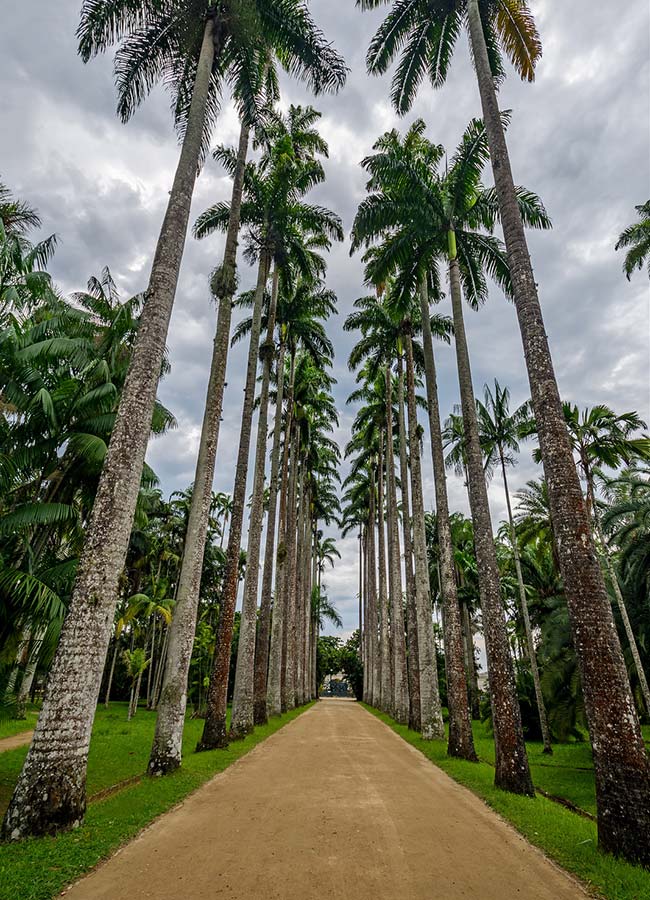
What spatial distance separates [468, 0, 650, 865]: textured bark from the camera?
5.14 meters

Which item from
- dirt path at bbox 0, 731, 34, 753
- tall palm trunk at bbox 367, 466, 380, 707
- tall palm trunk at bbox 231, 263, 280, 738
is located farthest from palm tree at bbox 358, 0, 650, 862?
tall palm trunk at bbox 367, 466, 380, 707

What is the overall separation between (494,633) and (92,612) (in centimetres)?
782

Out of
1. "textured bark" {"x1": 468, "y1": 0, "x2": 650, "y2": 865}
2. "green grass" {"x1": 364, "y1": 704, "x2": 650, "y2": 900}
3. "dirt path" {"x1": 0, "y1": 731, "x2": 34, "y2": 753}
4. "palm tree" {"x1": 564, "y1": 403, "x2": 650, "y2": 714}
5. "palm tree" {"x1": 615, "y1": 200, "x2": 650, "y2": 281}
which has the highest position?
"palm tree" {"x1": 615, "y1": 200, "x2": 650, "y2": 281}

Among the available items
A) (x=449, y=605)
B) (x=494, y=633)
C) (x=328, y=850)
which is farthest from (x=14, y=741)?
(x=494, y=633)

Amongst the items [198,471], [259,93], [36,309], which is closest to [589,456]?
[198,471]

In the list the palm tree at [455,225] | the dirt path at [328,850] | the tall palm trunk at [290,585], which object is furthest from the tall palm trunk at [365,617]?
the dirt path at [328,850]

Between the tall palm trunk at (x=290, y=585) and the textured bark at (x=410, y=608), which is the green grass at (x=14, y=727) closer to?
the tall palm trunk at (x=290, y=585)

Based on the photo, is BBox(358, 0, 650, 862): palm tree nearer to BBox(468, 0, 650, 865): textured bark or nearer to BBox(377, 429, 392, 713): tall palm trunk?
BBox(468, 0, 650, 865): textured bark

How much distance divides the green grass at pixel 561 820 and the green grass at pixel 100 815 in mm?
4946

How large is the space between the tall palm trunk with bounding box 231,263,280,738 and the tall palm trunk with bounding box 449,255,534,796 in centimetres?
835

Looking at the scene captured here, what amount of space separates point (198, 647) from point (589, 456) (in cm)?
2738

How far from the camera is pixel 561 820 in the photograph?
6742 millimetres

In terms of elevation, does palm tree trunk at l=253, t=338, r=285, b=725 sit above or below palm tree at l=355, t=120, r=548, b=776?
below

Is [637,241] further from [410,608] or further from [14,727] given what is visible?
[14,727]
